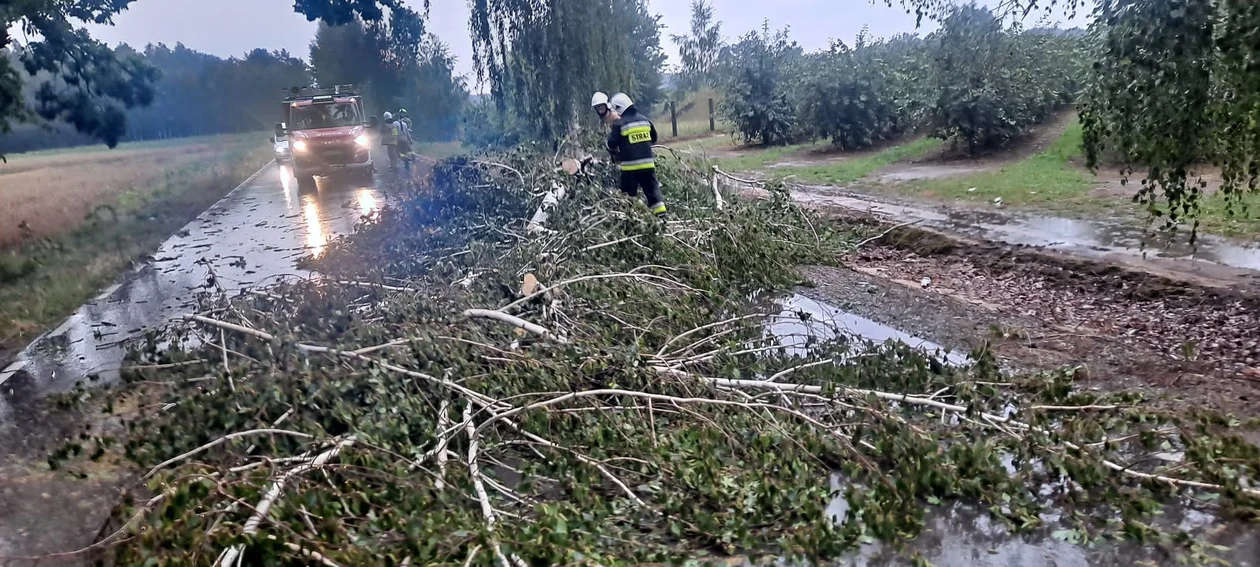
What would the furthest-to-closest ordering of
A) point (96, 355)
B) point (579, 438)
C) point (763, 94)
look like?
point (763, 94) < point (96, 355) < point (579, 438)

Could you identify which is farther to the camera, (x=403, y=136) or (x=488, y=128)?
(x=488, y=128)

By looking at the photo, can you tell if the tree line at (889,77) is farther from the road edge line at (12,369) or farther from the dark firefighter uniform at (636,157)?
the road edge line at (12,369)

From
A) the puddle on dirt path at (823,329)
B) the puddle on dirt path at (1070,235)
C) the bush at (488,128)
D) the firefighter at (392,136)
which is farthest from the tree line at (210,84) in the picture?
the puddle on dirt path at (1070,235)

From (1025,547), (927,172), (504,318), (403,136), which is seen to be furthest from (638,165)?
(403,136)

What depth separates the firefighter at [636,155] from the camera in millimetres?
9523

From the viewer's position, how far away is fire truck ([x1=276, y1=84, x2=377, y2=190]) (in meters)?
20.5

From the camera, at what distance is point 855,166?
19188 millimetres

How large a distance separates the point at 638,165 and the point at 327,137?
13324 millimetres

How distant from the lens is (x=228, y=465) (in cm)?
391

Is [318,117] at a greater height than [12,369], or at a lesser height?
greater

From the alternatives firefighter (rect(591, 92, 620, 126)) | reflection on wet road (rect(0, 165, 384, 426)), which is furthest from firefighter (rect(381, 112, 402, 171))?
firefighter (rect(591, 92, 620, 126))

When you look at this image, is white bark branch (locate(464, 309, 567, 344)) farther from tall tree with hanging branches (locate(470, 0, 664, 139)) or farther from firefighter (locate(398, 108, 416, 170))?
firefighter (locate(398, 108, 416, 170))

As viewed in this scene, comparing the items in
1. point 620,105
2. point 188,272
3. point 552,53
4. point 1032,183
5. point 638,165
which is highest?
point 552,53

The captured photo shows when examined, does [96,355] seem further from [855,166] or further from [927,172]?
[855,166]
